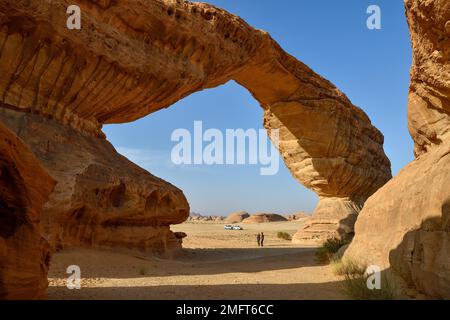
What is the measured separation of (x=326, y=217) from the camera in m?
21.0

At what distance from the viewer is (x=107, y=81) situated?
486 inches

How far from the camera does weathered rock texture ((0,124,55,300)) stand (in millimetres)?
4320

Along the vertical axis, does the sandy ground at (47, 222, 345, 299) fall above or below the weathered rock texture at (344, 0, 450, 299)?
below

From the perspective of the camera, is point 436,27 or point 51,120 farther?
point 51,120

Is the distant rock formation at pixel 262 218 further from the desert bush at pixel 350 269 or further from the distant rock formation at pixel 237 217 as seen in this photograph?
the desert bush at pixel 350 269

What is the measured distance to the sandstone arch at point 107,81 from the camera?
10.2 meters

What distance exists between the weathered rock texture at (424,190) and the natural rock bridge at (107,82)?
7.14 m

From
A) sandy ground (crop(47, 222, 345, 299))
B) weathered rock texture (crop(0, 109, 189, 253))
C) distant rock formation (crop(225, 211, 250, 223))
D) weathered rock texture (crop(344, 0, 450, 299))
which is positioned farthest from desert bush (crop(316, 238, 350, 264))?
distant rock formation (crop(225, 211, 250, 223))

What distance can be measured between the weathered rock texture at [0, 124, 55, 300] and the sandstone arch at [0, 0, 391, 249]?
4.75 metres

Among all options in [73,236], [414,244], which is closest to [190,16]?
[73,236]

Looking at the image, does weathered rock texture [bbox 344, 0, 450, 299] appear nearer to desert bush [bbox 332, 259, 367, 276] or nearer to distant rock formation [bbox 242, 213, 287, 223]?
desert bush [bbox 332, 259, 367, 276]

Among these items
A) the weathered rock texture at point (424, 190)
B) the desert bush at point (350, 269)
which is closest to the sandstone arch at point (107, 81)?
the desert bush at point (350, 269)
